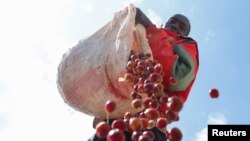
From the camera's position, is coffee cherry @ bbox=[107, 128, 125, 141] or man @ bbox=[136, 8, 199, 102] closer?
coffee cherry @ bbox=[107, 128, 125, 141]

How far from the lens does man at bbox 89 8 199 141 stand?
339cm

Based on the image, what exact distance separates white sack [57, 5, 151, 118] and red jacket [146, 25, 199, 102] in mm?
149

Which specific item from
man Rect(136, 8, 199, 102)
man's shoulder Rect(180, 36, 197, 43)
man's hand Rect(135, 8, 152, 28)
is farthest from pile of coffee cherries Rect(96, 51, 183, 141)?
man's shoulder Rect(180, 36, 197, 43)

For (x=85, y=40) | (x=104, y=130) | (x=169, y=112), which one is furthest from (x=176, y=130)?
(x=85, y=40)

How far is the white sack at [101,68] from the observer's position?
3.23 m

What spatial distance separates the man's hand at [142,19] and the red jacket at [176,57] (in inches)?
1.3

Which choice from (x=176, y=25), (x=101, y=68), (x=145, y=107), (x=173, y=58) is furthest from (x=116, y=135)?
(x=176, y=25)

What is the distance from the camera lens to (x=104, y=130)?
229 cm

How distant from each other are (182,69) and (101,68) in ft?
1.89

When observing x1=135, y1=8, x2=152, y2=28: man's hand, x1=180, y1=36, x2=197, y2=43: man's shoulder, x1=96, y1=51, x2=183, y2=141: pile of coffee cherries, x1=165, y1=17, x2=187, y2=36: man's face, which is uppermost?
x1=165, y1=17, x2=187, y2=36: man's face

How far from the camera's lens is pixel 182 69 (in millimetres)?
3459

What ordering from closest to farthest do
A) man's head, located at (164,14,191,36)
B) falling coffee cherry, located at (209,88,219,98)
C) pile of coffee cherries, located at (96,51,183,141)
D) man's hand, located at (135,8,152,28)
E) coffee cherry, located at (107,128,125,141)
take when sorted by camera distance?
coffee cherry, located at (107,128,125,141)
pile of coffee cherries, located at (96,51,183,141)
falling coffee cherry, located at (209,88,219,98)
man's hand, located at (135,8,152,28)
man's head, located at (164,14,191,36)

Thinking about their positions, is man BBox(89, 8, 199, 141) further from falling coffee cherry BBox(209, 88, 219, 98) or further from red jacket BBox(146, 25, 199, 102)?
falling coffee cherry BBox(209, 88, 219, 98)

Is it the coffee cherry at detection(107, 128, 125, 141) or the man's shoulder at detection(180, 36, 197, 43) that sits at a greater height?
the man's shoulder at detection(180, 36, 197, 43)
